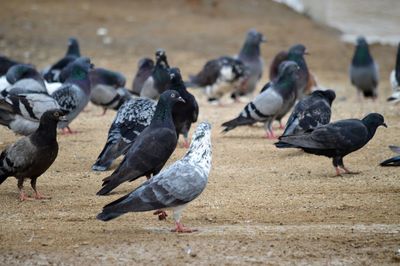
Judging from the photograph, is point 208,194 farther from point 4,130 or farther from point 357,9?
point 357,9

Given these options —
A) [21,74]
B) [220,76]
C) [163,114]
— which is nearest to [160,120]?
[163,114]

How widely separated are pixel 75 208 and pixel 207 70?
737 centimetres

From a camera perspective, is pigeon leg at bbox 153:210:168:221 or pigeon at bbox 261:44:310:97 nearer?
pigeon leg at bbox 153:210:168:221

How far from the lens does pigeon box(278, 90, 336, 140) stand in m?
10.0

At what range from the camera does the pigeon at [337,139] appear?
8.88m

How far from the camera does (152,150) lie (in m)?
7.91

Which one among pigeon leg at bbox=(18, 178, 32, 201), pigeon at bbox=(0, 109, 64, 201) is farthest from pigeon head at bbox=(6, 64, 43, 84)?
pigeon leg at bbox=(18, 178, 32, 201)

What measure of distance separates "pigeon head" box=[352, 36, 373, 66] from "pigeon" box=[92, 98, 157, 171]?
285 inches

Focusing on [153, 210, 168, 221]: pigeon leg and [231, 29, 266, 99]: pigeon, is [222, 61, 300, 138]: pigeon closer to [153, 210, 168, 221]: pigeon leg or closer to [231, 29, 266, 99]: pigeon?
[231, 29, 266, 99]: pigeon

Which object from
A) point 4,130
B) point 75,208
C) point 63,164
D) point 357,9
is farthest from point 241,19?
point 75,208

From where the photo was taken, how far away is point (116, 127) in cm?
928

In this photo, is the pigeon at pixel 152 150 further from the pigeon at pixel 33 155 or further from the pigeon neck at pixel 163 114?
the pigeon at pixel 33 155

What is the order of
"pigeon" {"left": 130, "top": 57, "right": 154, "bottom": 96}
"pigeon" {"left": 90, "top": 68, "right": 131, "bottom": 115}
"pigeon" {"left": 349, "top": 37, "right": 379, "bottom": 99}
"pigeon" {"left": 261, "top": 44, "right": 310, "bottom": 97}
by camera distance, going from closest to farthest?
"pigeon" {"left": 90, "top": 68, "right": 131, "bottom": 115}
"pigeon" {"left": 261, "top": 44, "right": 310, "bottom": 97}
"pigeon" {"left": 130, "top": 57, "right": 154, "bottom": 96}
"pigeon" {"left": 349, "top": 37, "right": 379, "bottom": 99}

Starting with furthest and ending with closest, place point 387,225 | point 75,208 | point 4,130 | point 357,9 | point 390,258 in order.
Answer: point 357,9 < point 4,130 < point 75,208 < point 387,225 < point 390,258
